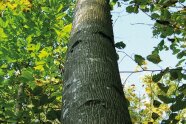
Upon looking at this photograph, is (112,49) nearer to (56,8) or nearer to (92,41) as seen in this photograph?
(92,41)

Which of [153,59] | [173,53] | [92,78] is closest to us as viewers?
[92,78]

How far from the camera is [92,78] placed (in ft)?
4.00

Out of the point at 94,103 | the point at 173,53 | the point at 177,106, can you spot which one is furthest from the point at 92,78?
the point at 173,53

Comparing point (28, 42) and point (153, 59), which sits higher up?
point (28, 42)

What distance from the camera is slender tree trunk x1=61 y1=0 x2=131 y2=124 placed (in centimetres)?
105

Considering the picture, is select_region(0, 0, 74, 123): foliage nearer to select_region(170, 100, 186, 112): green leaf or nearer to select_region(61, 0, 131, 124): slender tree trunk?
select_region(170, 100, 186, 112): green leaf

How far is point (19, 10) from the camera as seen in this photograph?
541cm

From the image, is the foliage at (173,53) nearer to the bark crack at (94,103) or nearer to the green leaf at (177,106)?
the green leaf at (177,106)

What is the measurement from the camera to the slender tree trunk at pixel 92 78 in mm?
1054

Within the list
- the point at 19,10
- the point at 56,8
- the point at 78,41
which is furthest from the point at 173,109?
the point at 19,10

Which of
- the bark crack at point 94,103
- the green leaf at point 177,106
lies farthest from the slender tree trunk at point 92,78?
the green leaf at point 177,106

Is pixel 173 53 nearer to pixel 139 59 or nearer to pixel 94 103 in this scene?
pixel 139 59

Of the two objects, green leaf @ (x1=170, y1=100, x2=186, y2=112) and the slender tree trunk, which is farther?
green leaf @ (x1=170, y1=100, x2=186, y2=112)

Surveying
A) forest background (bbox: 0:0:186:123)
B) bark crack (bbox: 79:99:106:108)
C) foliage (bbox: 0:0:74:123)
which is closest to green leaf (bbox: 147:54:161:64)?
forest background (bbox: 0:0:186:123)
